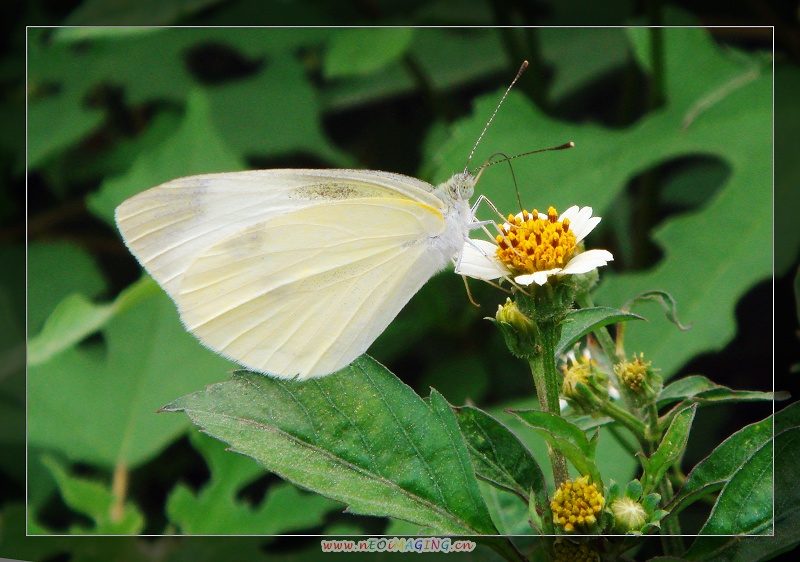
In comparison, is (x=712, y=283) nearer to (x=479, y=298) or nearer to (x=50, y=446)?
(x=479, y=298)

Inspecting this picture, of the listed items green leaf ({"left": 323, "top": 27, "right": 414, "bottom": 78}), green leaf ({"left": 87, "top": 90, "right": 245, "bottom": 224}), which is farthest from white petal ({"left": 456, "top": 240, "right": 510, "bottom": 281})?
green leaf ({"left": 87, "top": 90, "right": 245, "bottom": 224})

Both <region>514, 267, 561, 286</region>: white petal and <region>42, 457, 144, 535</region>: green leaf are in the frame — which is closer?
<region>514, 267, 561, 286</region>: white petal

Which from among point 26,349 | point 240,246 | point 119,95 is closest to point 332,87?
point 119,95

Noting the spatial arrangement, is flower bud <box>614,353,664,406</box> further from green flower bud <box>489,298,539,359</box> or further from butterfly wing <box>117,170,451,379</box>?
butterfly wing <box>117,170,451,379</box>

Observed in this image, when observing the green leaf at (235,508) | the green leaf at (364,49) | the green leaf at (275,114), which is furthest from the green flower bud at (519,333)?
the green leaf at (275,114)

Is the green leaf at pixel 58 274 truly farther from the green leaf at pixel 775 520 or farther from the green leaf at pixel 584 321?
the green leaf at pixel 775 520

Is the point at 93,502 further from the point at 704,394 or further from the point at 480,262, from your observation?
the point at 704,394
